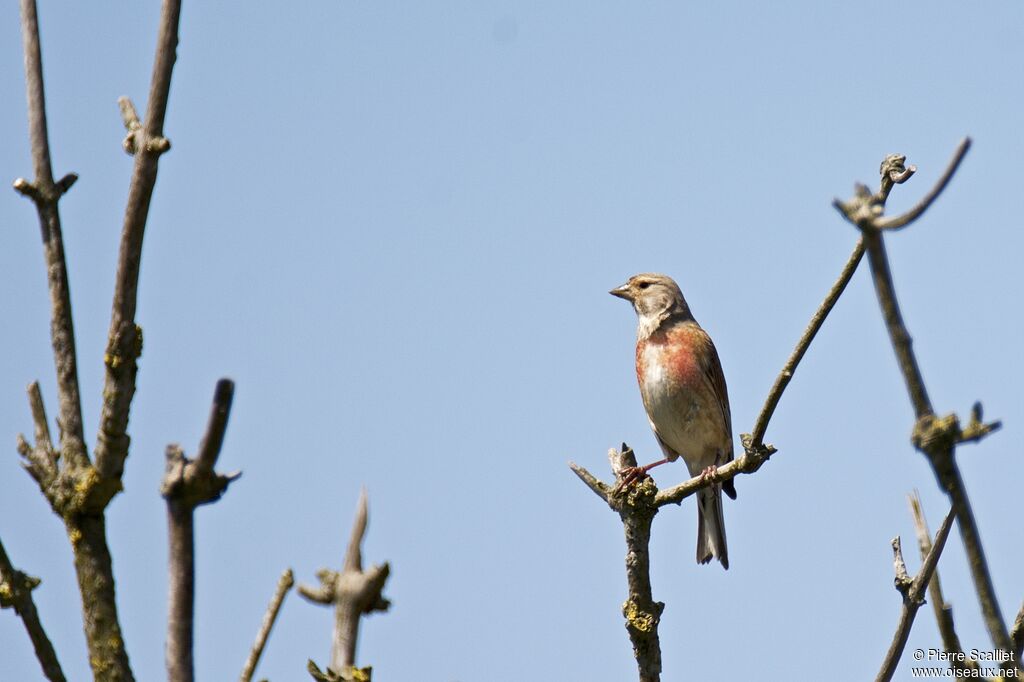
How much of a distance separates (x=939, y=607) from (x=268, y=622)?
264 cm

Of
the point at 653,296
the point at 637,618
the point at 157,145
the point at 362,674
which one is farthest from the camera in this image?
the point at 653,296

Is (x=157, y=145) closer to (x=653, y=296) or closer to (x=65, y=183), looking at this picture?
(x=65, y=183)

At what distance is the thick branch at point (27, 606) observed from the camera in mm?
2535

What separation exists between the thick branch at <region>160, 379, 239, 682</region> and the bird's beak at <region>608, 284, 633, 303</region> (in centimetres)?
817

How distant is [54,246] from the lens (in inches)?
102

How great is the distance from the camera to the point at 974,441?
1.93 meters

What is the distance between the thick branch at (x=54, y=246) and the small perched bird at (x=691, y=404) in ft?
21.6

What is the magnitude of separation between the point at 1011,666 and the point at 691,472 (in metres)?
7.40

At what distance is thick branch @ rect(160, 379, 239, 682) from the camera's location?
5.38ft

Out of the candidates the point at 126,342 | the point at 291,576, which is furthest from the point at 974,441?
the point at 126,342

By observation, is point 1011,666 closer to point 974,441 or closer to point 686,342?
point 974,441

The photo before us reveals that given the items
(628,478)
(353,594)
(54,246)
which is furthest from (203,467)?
(628,478)

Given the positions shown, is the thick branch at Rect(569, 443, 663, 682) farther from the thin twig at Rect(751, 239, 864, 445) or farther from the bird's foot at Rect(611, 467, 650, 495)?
the thin twig at Rect(751, 239, 864, 445)

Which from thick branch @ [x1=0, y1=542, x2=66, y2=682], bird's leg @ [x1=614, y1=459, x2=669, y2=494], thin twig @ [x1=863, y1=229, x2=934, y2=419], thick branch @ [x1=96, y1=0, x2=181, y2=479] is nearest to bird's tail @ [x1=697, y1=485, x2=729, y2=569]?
bird's leg @ [x1=614, y1=459, x2=669, y2=494]
